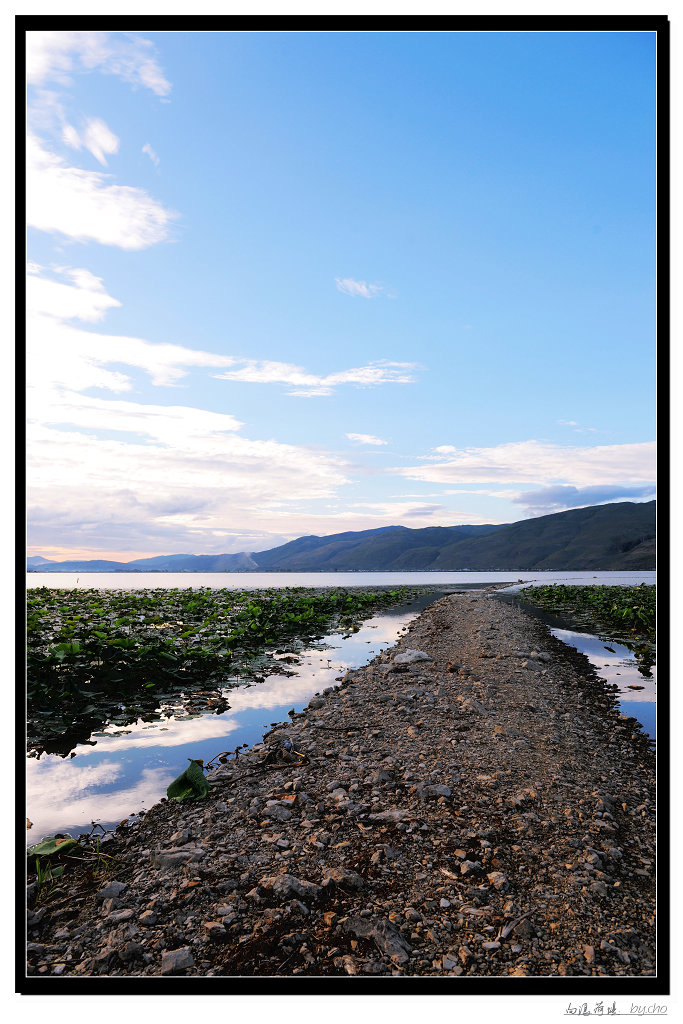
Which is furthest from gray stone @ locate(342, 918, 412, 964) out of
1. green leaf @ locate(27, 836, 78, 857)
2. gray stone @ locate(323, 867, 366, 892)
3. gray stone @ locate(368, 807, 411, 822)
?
green leaf @ locate(27, 836, 78, 857)

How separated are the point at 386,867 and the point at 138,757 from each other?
4309 millimetres

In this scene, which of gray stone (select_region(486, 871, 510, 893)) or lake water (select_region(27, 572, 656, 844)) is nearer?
gray stone (select_region(486, 871, 510, 893))

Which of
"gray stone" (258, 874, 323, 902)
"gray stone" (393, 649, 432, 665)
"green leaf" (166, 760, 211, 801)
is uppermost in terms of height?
"gray stone" (258, 874, 323, 902)

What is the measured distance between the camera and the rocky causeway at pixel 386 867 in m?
2.74

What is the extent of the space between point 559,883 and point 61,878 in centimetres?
367

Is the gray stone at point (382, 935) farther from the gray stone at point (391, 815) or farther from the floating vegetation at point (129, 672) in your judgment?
the floating vegetation at point (129, 672)

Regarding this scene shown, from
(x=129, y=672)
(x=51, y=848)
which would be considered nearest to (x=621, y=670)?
(x=129, y=672)

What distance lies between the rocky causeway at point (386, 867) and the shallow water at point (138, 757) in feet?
2.16

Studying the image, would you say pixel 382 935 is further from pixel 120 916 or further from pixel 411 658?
pixel 411 658

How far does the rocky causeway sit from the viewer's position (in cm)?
274

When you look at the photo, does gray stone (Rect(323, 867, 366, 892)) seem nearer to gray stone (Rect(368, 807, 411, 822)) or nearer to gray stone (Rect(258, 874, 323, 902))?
gray stone (Rect(258, 874, 323, 902))

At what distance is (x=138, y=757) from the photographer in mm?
6547

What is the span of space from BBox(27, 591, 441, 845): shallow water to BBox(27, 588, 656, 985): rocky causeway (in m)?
0.66

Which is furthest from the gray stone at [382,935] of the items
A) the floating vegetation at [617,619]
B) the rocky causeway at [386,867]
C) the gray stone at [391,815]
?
the floating vegetation at [617,619]
